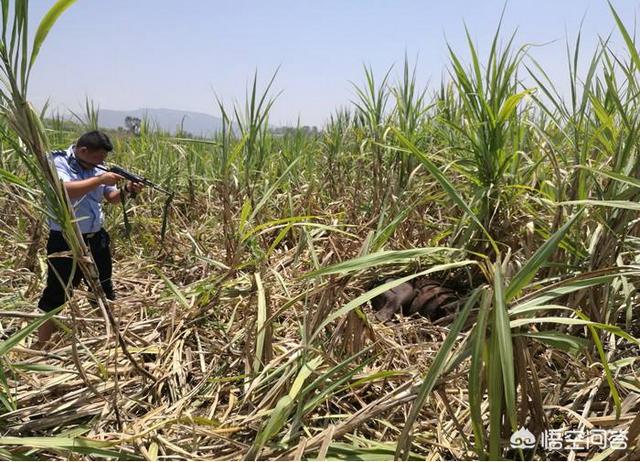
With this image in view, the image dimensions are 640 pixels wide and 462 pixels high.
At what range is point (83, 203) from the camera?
2279 mm

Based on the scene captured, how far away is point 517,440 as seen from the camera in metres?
0.99

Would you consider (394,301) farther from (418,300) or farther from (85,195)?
(85,195)

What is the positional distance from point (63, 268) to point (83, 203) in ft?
1.10

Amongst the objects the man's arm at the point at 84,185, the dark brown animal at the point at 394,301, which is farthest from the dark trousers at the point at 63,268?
the dark brown animal at the point at 394,301

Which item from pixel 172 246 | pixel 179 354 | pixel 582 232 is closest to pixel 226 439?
pixel 179 354

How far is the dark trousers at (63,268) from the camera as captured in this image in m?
2.06

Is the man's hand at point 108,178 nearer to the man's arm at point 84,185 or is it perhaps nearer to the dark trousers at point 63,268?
the man's arm at point 84,185

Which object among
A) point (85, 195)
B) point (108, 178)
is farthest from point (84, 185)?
point (85, 195)

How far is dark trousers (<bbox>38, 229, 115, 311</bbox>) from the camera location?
2.06 meters

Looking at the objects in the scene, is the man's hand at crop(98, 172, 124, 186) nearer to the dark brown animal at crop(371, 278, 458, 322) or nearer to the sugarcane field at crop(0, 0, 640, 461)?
the sugarcane field at crop(0, 0, 640, 461)

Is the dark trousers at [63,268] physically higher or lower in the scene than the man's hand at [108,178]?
lower

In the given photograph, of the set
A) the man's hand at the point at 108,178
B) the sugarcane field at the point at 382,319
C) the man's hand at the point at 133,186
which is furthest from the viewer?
the man's hand at the point at 133,186

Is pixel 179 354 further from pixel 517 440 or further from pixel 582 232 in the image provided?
pixel 582 232

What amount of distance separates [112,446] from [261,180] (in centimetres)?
196
